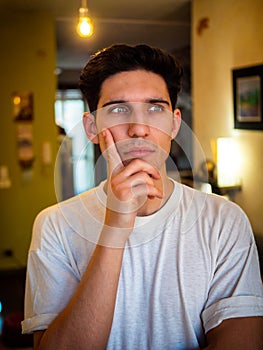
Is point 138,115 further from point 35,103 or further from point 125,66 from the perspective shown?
point 35,103

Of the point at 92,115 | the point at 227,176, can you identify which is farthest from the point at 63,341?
the point at 227,176

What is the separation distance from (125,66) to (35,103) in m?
1.52

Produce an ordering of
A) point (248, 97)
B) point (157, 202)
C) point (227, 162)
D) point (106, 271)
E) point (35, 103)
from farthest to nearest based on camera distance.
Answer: point (35, 103)
point (248, 97)
point (227, 162)
point (157, 202)
point (106, 271)

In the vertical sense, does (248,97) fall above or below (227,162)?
above

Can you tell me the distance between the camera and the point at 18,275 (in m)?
1.74

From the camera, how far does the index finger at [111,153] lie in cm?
50

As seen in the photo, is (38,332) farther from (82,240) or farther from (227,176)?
(227,176)

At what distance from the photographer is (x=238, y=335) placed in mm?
530

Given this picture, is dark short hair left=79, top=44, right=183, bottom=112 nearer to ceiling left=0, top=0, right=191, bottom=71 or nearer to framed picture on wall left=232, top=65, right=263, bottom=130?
ceiling left=0, top=0, right=191, bottom=71

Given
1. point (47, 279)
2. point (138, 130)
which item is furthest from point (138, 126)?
point (47, 279)

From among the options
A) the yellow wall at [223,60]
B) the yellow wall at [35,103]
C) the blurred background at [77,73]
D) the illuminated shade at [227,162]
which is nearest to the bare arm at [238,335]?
the blurred background at [77,73]

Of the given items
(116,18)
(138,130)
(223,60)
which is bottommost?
(138,130)

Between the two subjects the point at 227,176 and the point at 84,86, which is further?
the point at 227,176

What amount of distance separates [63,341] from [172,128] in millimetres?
299
